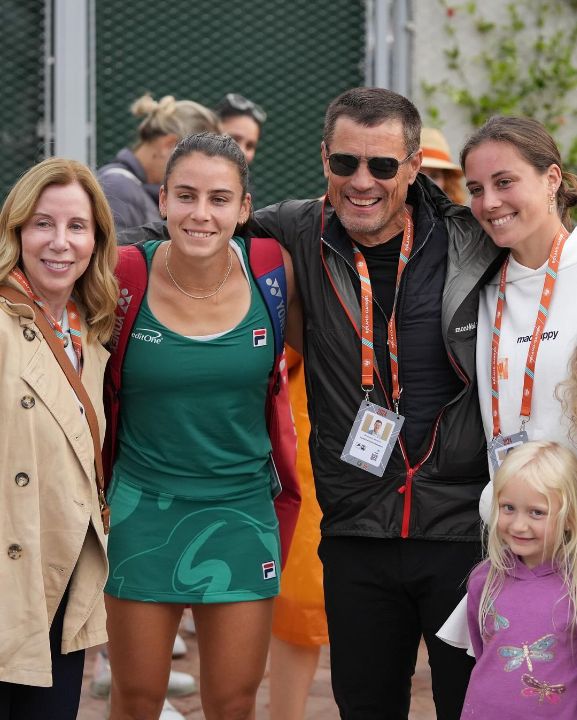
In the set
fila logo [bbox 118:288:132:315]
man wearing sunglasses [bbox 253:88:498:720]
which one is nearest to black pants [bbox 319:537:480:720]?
man wearing sunglasses [bbox 253:88:498:720]

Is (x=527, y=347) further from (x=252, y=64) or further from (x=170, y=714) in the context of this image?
(x=252, y=64)

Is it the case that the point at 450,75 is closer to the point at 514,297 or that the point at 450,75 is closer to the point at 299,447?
the point at 299,447

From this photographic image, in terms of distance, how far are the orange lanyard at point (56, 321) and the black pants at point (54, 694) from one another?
70cm

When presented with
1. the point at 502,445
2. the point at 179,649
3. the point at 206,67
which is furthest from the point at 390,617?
the point at 206,67

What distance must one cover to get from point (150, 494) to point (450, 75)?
549 cm

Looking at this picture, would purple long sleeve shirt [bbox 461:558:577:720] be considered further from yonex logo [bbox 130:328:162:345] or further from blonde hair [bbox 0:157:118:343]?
blonde hair [bbox 0:157:118:343]

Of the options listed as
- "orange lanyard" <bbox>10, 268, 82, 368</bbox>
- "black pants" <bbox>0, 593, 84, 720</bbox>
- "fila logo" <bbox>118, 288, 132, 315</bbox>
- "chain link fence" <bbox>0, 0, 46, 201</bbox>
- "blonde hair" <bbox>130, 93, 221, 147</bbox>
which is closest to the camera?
"black pants" <bbox>0, 593, 84, 720</bbox>

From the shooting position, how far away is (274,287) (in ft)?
11.7

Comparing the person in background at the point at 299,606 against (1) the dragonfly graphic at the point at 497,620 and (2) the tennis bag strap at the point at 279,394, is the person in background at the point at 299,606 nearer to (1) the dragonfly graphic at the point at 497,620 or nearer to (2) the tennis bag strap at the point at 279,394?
(2) the tennis bag strap at the point at 279,394

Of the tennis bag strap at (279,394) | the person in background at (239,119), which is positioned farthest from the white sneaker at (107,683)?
the person in background at (239,119)

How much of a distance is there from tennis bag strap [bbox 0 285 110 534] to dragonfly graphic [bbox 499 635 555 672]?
117 cm

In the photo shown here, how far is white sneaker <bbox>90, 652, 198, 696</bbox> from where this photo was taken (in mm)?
5082

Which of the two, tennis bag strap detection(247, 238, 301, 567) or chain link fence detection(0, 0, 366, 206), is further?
chain link fence detection(0, 0, 366, 206)

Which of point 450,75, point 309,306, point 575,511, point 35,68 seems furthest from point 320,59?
point 575,511
